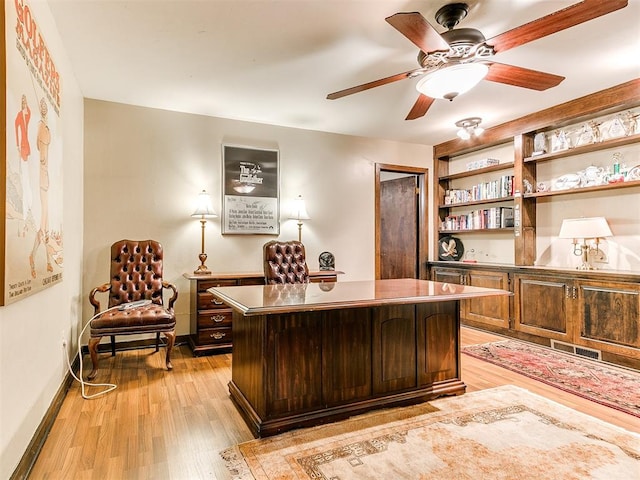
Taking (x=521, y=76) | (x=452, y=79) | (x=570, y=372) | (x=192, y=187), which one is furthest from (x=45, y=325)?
(x=570, y=372)

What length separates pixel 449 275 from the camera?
16.4 feet

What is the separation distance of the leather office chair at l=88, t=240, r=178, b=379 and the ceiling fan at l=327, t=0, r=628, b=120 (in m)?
2.28

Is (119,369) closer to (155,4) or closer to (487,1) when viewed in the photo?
(155,4)

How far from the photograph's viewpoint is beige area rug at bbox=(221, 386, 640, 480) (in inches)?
67.9

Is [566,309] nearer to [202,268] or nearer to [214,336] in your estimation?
[214,336]

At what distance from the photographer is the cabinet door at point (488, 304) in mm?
4285

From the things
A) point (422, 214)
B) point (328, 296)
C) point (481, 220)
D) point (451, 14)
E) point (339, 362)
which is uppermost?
point (451, 14)

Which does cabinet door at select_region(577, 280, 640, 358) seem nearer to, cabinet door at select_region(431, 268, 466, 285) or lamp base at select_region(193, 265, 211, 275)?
cabinet door at select_region(431, 268, 466, 285)

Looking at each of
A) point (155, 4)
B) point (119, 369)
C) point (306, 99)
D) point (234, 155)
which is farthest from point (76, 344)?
point (306, 99)

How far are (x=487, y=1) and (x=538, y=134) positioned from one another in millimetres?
2598

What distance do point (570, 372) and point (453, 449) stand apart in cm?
182

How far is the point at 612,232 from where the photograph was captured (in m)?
3.70

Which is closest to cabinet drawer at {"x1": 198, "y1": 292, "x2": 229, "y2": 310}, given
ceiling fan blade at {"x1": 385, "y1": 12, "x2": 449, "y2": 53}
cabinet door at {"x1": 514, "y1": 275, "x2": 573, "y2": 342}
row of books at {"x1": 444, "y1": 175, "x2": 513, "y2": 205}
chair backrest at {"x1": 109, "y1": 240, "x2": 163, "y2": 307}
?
chair backrest at {"x1": 109, "y1": 240, "x2": 163, "y2": 307}

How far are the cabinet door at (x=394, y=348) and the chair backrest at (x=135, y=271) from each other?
2263 mm
